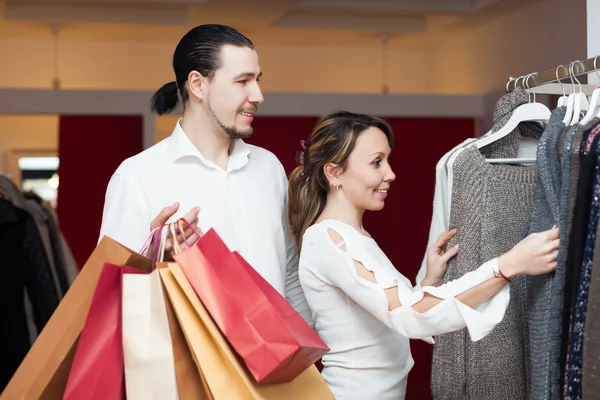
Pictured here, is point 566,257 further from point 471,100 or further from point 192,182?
point 471,100

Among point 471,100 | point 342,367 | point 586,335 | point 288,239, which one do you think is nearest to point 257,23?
point 471,100

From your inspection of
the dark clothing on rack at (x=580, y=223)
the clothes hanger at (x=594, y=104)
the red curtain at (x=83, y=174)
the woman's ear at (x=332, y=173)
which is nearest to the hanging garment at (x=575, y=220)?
the dark clothing on rack at (x=580, y=223)

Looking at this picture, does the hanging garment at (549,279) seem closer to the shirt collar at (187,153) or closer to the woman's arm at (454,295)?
the woman's arm at (454,295)

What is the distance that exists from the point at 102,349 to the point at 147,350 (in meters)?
0.09

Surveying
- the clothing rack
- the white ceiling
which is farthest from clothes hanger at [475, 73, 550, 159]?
the white ceiling

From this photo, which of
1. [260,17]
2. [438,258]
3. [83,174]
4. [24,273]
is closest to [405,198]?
[260,17]

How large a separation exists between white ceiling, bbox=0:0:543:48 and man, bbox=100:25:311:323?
2.88m

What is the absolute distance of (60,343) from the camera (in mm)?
1609

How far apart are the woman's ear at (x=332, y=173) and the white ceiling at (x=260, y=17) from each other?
299cm

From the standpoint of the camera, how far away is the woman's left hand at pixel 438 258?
2066 mm

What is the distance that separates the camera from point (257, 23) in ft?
18.8

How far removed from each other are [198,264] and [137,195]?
1.69 feet

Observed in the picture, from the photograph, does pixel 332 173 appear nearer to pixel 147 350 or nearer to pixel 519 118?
pixel 519 118

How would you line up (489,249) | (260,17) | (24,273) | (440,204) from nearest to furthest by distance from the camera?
1. (489,249)
2. (440,204)
3. (24,273)
4. (260,17)
